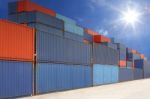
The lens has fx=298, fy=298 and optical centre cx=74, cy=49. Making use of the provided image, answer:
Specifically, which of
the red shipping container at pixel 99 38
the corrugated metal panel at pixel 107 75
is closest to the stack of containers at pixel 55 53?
the corrugated metal panel at pixel 107 75

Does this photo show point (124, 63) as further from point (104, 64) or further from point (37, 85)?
point (37, 85)

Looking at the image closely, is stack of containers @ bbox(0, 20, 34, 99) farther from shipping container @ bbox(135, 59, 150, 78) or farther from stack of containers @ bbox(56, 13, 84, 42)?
shipping container @ bbox(135, 59, 150, 78)

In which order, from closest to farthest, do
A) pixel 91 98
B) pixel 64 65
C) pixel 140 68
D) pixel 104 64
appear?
pixel 91 98, pixel 64 65, pixel 104 64, pixel 140 68

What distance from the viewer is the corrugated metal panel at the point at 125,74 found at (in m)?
61.3

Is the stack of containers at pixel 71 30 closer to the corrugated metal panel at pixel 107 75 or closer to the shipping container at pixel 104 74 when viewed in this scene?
the shipping container at pixel 104 74

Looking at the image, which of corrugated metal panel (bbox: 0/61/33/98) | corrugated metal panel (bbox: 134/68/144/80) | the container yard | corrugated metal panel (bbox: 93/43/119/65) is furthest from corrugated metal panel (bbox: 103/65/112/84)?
corrugated metal panel (bbox: 134/68/144/80)

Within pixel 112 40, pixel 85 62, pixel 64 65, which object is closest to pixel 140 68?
pixel 112 40

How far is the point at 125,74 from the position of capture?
218 feet

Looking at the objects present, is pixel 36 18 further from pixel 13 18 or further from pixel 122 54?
pixel 122 54

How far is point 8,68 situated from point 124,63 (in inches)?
2263

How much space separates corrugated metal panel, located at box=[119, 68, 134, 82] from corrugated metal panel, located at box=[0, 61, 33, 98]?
121 feet

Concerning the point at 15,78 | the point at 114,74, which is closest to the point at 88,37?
the point at 114,74

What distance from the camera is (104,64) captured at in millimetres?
48219

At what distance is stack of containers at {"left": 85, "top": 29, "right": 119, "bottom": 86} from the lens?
43469 millimetres
